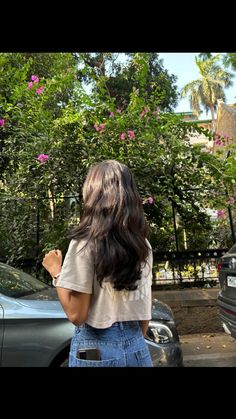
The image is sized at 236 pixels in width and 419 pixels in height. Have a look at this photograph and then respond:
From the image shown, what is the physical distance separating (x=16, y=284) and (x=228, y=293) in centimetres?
240

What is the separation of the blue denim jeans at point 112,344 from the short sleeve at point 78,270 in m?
0.18

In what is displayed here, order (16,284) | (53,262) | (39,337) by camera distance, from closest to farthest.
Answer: (53,262) < (39,337) < (16,284)

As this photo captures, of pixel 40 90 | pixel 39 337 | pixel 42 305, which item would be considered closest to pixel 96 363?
pixel 39 337

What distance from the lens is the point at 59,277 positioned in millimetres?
1620

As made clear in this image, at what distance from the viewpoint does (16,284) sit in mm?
3719

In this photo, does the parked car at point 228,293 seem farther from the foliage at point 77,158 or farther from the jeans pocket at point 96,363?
the jeans pocket at point 96,363

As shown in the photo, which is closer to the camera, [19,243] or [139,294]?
[139,294]

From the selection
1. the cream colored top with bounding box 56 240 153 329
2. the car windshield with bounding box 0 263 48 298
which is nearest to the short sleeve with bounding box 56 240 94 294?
the cream colored top with bounding box 56 240 153 329

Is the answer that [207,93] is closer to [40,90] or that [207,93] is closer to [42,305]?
[40,90]

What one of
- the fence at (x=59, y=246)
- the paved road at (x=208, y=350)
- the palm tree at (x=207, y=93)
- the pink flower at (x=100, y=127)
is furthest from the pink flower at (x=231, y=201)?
the palm tree at (x=207, y=93)
